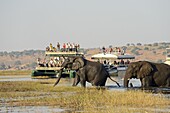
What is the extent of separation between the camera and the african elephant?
108ft

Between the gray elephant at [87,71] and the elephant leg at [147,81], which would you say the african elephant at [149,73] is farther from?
the gray elephant at [87,71]

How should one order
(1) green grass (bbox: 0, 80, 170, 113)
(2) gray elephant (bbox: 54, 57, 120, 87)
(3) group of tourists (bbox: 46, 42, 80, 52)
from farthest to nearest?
(3) group of tourists (bbox: 46, 42, 80, 52) → (2) gray elephant (bbox: 54, 57, 120, 87) → (1) green grass (bbox: 0, 80, 170, 113)

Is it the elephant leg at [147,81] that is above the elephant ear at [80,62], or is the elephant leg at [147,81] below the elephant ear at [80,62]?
below

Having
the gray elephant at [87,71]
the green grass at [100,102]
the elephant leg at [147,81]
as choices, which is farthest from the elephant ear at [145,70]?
the green grass at [100,102]

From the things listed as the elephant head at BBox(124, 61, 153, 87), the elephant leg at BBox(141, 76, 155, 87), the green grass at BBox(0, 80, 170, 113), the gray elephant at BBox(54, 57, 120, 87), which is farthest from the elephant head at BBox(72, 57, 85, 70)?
the green grass at BBox(0, 80, 170, 113)

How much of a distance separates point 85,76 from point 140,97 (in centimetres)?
1124

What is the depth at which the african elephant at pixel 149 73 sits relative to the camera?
33.0 meters

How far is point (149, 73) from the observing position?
33125 millimetres

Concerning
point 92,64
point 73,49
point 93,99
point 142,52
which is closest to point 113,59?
point 73,49

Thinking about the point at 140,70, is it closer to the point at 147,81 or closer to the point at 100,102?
the point at 147,81

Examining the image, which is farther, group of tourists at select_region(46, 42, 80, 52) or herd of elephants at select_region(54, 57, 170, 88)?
group of tourists at select_region(46, 42, 80, 52)

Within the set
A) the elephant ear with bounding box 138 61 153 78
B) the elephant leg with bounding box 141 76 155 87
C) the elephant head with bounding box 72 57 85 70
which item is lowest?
the elephant leg with bounding box 141 76 155 87

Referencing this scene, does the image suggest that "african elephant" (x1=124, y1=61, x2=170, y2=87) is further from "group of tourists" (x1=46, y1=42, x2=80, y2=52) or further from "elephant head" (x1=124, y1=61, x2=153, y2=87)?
"group of tourists" (x1=46, y1=42, x2=80, y2=52)

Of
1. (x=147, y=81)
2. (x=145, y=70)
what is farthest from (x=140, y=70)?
(x=147, y=81)
